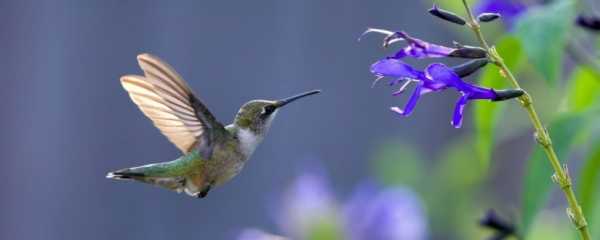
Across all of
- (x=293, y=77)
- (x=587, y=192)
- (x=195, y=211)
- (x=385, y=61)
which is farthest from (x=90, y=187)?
(x=385, y=61)

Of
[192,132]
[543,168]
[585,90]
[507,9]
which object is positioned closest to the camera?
[543,168]

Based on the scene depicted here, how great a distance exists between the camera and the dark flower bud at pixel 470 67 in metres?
1.27

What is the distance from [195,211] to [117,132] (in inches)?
21.7

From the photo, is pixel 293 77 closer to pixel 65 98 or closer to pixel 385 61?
pixel 65 98

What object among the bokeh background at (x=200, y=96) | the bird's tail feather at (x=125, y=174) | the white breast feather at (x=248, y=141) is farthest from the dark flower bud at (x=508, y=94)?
the bokeh background at (x=200, y=96)

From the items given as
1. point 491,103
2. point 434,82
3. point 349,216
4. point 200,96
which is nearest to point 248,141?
point 491,103

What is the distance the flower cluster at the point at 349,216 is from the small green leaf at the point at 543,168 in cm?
65

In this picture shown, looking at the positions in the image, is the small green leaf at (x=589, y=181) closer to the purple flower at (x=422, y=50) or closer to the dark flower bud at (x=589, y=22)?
the dark flower bud at (x=589, y=22)

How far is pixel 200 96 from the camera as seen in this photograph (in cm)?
566

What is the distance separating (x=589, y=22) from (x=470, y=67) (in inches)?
20.4

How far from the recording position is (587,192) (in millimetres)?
1824

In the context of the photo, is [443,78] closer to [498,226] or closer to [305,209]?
[498,226]

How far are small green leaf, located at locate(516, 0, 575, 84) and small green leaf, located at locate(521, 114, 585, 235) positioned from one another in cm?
9

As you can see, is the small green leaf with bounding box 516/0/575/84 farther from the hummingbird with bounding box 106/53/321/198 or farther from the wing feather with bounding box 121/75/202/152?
the wing feather with bounding box 121/75/202/152
